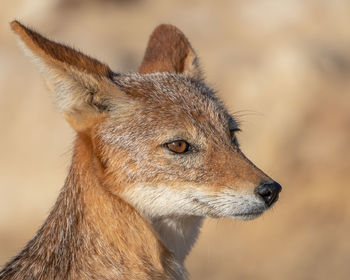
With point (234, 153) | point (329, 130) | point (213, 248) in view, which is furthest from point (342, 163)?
point (234, 153)

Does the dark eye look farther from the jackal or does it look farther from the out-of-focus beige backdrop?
the out-of-focus beige backdrop

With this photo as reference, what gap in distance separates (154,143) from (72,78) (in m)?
0.90

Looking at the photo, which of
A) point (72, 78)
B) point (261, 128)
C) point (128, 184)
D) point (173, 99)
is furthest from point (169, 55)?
point (261, 128)

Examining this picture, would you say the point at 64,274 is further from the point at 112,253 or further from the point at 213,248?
the point at 213,248

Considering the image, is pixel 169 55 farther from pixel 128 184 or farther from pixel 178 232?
pixel 178 232

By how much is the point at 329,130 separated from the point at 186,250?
9001 millimetres

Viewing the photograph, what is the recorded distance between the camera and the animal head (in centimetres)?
584

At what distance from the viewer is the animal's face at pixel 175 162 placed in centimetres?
586

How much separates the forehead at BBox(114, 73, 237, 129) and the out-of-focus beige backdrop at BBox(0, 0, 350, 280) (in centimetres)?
541

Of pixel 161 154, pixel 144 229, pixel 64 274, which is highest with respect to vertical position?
pixel 161 154

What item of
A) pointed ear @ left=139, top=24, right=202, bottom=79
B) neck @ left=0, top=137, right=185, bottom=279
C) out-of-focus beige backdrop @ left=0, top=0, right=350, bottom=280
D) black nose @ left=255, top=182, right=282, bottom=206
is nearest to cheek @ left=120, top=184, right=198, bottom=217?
neck @ left=0, top=137, right=185, bottom=279

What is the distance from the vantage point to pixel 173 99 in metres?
6.34

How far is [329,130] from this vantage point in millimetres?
14695

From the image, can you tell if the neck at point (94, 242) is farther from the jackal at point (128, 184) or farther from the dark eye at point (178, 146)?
the dark eye at point (178, 146)
